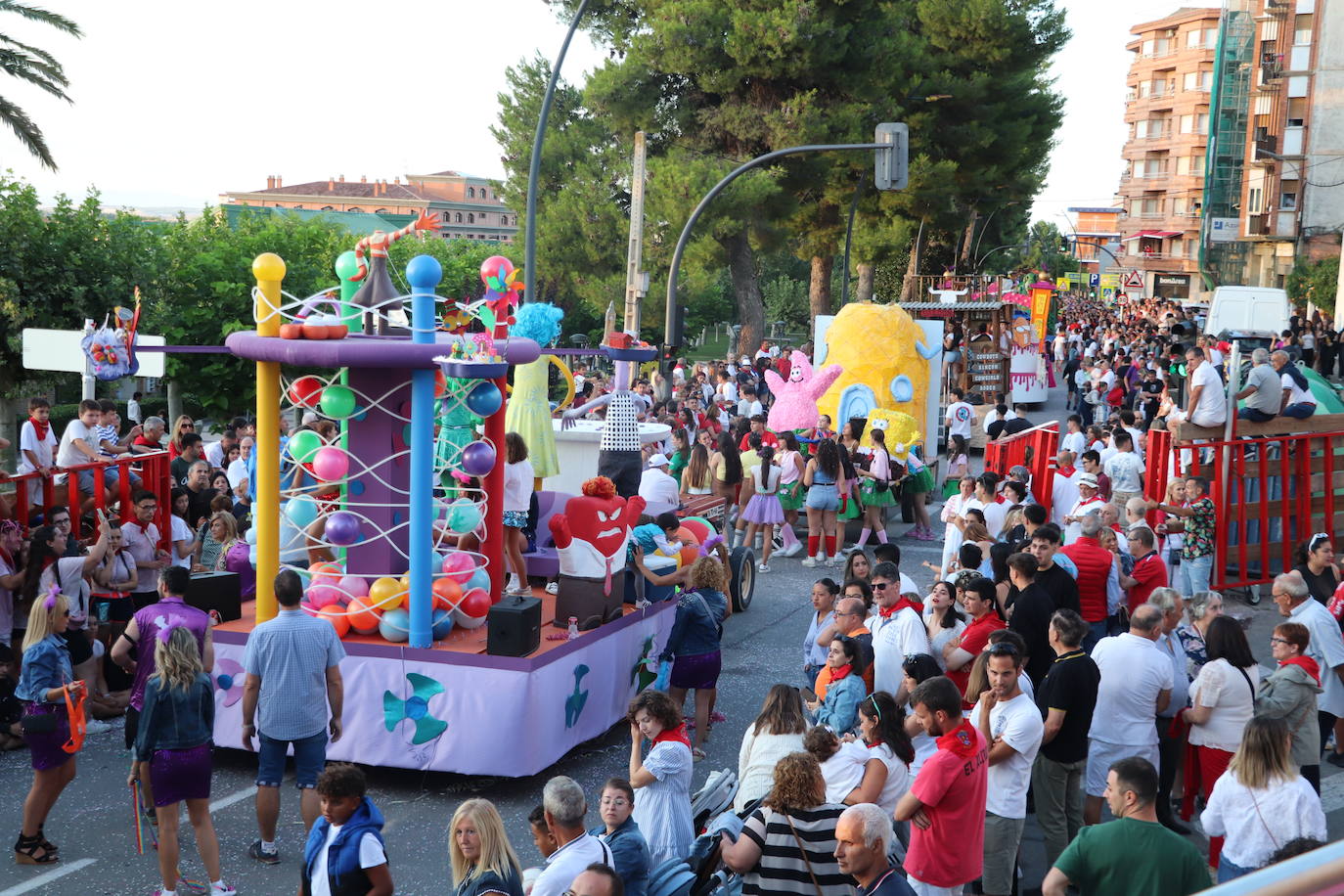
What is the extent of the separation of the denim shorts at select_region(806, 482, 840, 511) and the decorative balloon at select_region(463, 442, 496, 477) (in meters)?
5.84

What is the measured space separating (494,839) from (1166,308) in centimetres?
4706

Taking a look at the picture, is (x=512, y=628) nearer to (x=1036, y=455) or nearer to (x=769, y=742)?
(x=769, y=742)

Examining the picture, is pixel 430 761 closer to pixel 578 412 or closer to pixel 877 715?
pixel 877 715

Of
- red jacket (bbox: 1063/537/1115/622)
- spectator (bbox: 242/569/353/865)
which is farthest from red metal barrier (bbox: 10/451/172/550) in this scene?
red jacket (bbox: 1063/537/1115/622)

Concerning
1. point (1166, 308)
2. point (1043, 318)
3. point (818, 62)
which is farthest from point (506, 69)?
point (1166, 308)

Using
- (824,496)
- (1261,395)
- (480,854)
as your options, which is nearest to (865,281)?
(824,496)

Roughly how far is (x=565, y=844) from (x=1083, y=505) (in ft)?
22.4

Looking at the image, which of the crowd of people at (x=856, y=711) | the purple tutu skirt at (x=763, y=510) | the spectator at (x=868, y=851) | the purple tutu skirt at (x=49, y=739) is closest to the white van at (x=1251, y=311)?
the purple tutu skirt at (x=763, y=510)

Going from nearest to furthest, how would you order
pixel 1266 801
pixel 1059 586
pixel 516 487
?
1. pixel 1266 801
2. pixel 1059 586
3. pixel 516 487

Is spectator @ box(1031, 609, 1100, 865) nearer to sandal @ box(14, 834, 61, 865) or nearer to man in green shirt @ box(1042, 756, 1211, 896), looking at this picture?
man in green shirt @ box(1042, 756, 1211, 896)

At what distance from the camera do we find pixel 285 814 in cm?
734

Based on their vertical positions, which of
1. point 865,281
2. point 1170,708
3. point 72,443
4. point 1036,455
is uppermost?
point 865,281

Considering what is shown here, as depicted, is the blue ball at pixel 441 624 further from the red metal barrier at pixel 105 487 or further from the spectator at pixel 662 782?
the red metal barrier at pixel 105 487

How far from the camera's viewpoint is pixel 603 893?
4.31m
